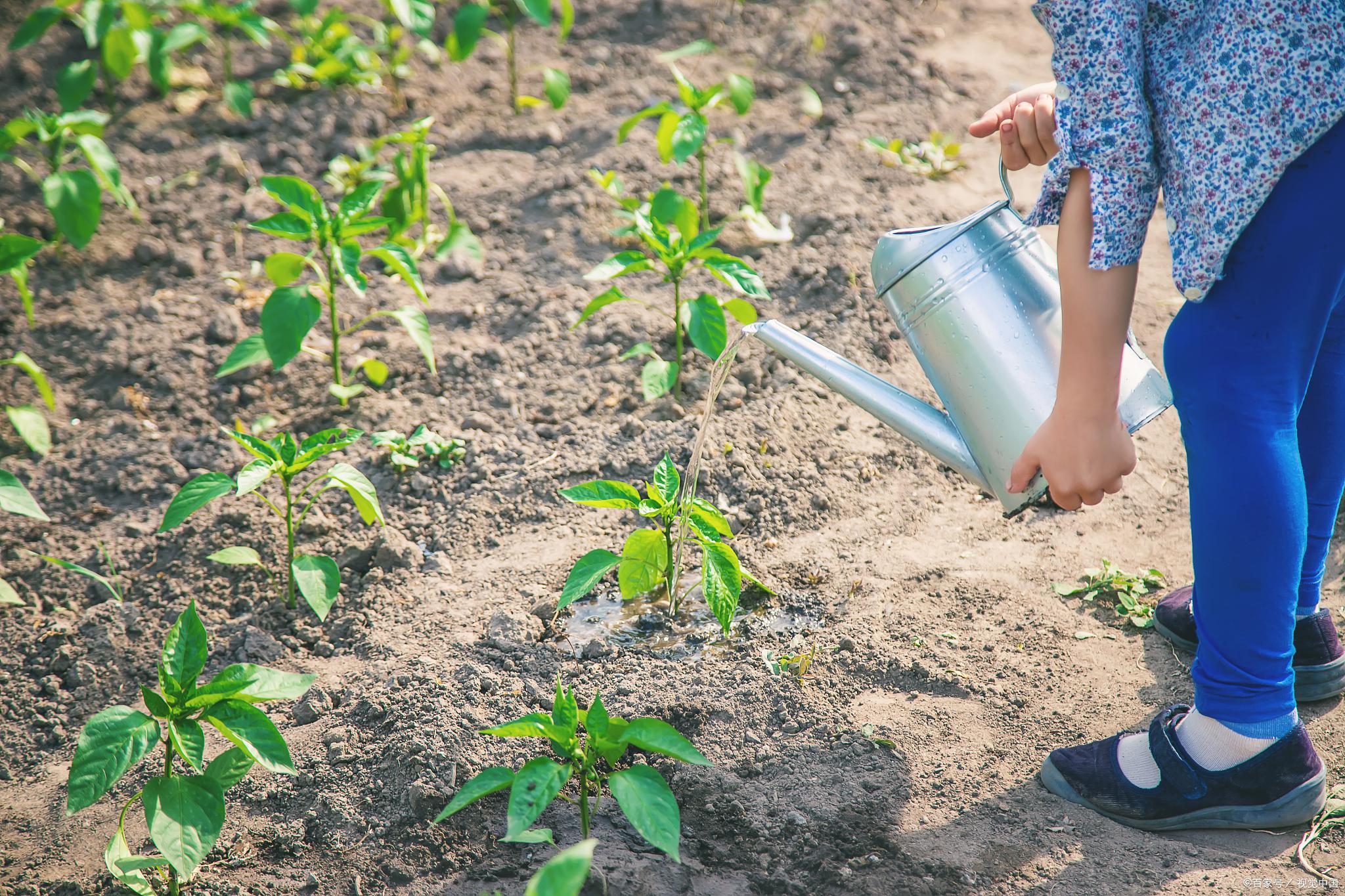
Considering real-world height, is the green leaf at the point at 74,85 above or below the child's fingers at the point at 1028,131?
below

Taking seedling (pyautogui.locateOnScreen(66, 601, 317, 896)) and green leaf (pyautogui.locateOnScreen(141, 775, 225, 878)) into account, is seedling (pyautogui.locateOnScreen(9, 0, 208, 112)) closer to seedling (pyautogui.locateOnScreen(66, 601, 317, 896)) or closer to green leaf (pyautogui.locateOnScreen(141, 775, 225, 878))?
seedling (pyautogui.locateOnScreen(66, 601, 317, 896))

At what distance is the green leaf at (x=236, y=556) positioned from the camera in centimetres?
205

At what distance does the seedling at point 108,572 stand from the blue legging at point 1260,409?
1.90m

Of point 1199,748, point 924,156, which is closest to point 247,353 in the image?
point 1199,748

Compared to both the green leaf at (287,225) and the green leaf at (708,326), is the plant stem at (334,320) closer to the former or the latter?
the green leaf at (287,225)

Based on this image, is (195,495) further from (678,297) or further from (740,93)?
(740,93)

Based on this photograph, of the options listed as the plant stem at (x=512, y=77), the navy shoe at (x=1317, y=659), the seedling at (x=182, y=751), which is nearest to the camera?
the seedling at (x=182, y=751)

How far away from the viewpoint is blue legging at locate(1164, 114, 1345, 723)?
1.30 meters

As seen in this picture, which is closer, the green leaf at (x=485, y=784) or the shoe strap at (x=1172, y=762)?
the green leaf at (x=485, y=784)

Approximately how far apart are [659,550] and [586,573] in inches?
5.8

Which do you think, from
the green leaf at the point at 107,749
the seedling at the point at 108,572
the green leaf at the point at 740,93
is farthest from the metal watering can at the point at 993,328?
the green leaf at the point at 740,93

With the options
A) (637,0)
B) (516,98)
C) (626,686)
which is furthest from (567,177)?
(626,686)

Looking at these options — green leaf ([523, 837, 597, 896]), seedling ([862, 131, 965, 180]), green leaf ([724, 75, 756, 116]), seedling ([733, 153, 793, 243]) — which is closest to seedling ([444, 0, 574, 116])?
green leaf ([724, 75, 756, 116])

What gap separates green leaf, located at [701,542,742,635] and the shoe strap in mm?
668
